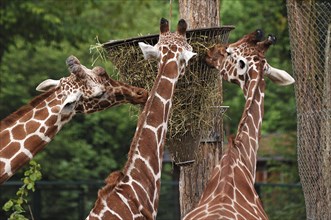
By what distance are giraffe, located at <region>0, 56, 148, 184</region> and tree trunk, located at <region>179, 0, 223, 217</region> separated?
1.77 meters

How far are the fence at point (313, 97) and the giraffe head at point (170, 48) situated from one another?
231 cm

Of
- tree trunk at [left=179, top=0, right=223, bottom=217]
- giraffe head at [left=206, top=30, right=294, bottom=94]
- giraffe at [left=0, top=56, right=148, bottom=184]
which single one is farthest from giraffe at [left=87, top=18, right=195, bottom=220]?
tree trunk at [left=179, top=0, right=223, bottom=217]

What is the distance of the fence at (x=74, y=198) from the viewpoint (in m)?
15.4

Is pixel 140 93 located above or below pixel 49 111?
above

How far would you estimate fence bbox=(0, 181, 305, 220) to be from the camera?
15.4 meters

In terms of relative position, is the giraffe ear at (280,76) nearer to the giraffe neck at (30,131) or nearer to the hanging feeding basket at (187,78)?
the hanging feeding basket at (187,78)

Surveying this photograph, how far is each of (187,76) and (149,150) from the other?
45.6 inches

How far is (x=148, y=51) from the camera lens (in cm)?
746

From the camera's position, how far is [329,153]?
30.8 feet

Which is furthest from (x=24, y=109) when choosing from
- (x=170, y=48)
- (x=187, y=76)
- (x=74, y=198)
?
(x=74, y=198)

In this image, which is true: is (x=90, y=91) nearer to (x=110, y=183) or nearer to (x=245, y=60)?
(x=110, y=183)

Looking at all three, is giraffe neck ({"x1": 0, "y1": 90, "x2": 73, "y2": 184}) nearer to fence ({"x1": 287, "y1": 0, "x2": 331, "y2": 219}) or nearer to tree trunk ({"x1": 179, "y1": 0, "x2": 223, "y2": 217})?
tree trunk ({"x1": 179, "y1": 0, "x2": 223, "y2": 217})

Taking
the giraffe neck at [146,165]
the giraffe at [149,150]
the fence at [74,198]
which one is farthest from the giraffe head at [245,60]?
the fence at [74,198]

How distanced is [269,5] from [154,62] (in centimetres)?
886
